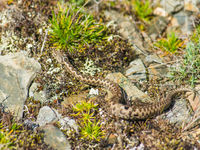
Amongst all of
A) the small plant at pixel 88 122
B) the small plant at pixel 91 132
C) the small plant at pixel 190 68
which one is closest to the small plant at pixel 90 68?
the small plant at pixel 88 122

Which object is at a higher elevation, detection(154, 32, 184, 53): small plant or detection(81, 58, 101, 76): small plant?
detection(154, 32, 184, 53): small plant

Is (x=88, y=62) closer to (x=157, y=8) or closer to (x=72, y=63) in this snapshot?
(x=72, y=63)

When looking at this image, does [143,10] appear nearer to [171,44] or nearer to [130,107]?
[171,44]

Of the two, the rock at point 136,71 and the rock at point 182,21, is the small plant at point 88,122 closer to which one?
the rock at point 136,71

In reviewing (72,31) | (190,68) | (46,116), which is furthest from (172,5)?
(46,116)

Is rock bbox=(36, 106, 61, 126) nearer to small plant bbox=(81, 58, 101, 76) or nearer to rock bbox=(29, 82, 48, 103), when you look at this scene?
rock bbox=(29, 82, 48, 103)

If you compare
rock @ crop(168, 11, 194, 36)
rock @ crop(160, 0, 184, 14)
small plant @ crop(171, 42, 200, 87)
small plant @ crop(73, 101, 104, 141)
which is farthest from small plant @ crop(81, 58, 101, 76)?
rock @ crop(160, 0, 184, 14)

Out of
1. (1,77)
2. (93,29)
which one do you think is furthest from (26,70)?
(93,29)
